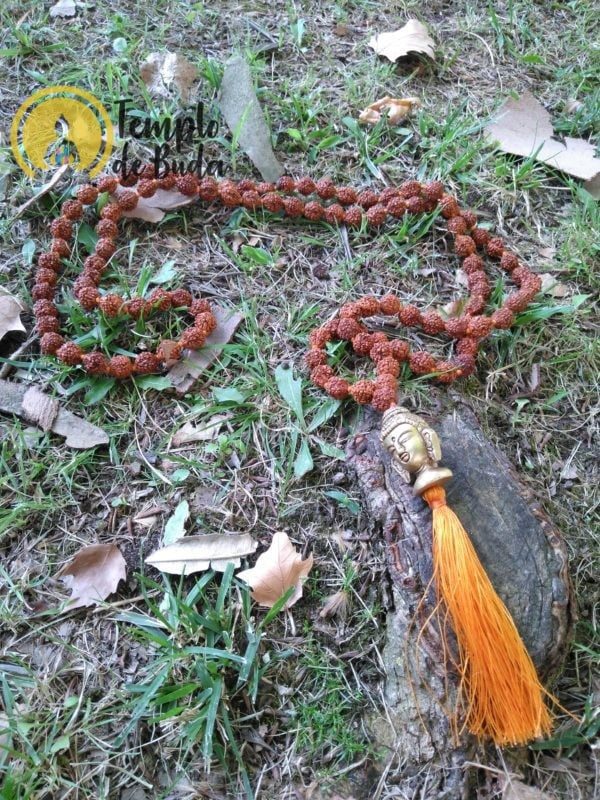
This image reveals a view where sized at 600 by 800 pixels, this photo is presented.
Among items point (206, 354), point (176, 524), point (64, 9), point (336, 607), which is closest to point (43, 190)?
point (206, 354)

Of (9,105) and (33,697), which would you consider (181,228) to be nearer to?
(9,105)

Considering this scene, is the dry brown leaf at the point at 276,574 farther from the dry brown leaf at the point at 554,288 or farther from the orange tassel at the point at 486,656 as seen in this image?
the dry brown leaf at the point at 554,288

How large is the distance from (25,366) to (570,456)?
156 cm

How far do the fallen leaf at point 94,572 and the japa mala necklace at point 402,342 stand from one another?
512 millimetres

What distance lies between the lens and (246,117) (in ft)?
7.76

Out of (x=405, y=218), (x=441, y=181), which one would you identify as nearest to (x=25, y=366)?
(x=405, y=218)

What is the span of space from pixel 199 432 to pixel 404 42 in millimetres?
1808

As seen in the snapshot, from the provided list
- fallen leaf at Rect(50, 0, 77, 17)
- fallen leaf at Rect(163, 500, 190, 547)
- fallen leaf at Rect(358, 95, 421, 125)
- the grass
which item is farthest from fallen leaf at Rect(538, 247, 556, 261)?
fallen leaf at Rect(50, 0, 77, 17)

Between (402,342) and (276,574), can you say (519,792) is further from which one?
(402,342)

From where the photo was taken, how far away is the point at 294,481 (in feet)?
5.79

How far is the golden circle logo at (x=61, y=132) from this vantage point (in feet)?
7.47

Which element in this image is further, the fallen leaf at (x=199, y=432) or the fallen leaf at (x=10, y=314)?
the fallen leaf at (x=10, y=314)

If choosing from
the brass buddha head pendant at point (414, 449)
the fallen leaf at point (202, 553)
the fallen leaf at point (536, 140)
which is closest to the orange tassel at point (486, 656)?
the brass buddha head pendant at point (414, 449)

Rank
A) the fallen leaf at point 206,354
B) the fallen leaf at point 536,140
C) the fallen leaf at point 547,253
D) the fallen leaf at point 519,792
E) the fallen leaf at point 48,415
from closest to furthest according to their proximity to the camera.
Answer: the fallen leaf at point 519,792
the fallen leaf at point 48,415
the fallen leaf at point 206,354
the fallen leaf at point 547,253
the fallen leaf at point 536,140
